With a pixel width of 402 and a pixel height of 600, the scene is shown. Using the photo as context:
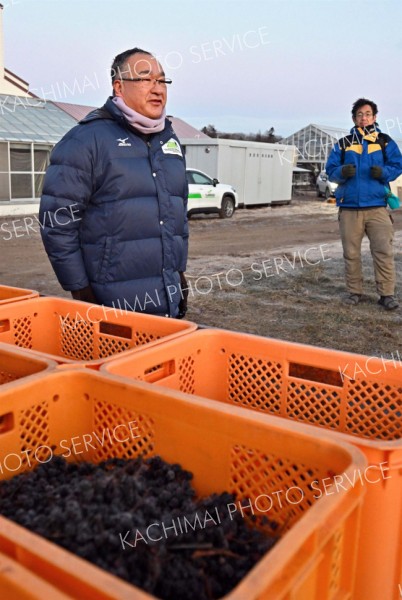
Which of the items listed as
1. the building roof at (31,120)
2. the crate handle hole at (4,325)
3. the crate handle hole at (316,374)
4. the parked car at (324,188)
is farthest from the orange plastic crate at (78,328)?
the parked car at (324,188)

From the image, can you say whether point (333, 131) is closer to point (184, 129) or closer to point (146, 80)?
point (184, 129)

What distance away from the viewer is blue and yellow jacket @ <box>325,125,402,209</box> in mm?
6672

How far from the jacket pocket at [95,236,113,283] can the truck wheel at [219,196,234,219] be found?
1745 cm

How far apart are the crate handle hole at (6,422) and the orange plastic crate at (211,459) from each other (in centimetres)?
1

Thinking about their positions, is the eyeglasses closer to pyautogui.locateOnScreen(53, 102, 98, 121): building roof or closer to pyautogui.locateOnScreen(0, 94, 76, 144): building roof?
pyautogui.locateOnScreen(0, 94, 76, 144): building roof

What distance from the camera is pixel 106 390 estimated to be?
167cm

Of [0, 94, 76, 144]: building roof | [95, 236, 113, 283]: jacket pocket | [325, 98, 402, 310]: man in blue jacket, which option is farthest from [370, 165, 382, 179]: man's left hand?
[0, 94, 76, 144]: building roof

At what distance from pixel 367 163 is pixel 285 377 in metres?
5.11

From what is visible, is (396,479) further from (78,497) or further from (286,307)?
(286,307)

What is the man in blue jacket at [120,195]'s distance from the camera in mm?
2834

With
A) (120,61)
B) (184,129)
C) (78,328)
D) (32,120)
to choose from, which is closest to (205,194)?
(32,120)

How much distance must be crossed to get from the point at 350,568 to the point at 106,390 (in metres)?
0.75

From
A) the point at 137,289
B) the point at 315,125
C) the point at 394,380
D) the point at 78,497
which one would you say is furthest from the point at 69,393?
the point at 315,125

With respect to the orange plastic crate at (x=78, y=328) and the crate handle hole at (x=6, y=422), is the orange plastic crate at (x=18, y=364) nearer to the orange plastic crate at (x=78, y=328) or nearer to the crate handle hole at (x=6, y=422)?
the crate handle hole at (x=6, y=422)
